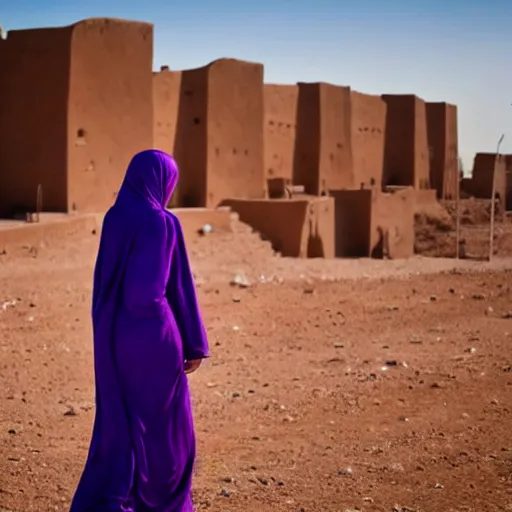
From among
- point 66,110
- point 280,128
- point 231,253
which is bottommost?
point 231,253

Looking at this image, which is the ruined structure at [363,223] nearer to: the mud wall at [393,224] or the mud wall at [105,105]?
the mud wall at [393,224]

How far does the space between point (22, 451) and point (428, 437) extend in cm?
234

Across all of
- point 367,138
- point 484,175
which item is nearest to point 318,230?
point 367,138

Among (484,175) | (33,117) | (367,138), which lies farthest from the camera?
(484,175)

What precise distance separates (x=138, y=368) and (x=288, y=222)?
48.7 feet

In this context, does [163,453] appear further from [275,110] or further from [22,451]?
[275,110]

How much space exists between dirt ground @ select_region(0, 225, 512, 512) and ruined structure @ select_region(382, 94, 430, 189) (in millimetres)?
20659

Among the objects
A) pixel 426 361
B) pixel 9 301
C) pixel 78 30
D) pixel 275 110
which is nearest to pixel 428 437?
pixel 426 361

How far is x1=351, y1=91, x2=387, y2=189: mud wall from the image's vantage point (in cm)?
2850

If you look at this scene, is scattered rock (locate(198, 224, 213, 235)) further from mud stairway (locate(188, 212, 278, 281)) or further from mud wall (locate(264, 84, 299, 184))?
mud wall (locate(264, 84, 299, 184))

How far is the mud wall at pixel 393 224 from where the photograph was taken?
69.6 ft

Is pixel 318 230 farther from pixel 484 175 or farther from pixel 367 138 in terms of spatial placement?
pixel 484 175

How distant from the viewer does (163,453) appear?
3.08 meters

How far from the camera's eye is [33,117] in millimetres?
15539
